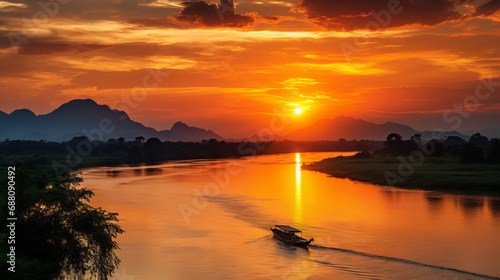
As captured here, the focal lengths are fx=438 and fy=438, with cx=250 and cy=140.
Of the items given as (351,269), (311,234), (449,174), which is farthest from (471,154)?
(351,269)

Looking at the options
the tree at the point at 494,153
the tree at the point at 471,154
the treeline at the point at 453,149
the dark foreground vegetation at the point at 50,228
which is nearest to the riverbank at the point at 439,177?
the tree at the point at 471,154

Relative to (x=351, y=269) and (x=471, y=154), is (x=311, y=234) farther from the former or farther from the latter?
(x=471, y=154)

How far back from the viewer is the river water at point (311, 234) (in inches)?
1358

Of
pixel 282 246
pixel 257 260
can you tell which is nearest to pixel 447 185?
pixel 282 246

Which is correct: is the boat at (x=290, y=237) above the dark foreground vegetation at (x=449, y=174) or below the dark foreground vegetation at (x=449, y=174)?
below

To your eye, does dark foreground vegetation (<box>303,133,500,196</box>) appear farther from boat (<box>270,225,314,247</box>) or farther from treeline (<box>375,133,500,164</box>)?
boat (<box>270,225,314,247</box>)

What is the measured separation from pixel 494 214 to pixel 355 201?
764 inches

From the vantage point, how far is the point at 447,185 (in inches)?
3059

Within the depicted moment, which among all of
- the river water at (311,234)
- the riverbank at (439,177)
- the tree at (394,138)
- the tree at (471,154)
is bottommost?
the river water at (311,234)

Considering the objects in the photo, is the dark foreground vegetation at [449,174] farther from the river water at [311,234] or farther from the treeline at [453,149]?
the river water at [311,234]

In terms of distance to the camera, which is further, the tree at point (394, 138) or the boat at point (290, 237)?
the tree at point (394, 138)

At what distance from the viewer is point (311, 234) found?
4634cm

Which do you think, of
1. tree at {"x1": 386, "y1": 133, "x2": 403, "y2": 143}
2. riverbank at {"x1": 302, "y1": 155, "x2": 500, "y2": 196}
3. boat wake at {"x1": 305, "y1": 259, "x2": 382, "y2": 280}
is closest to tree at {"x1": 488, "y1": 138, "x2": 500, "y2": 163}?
riverbank at {"x1": 302, "y1": 155, "x2": 500, "y2": 196}

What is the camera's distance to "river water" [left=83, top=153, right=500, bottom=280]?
34.5 meters
